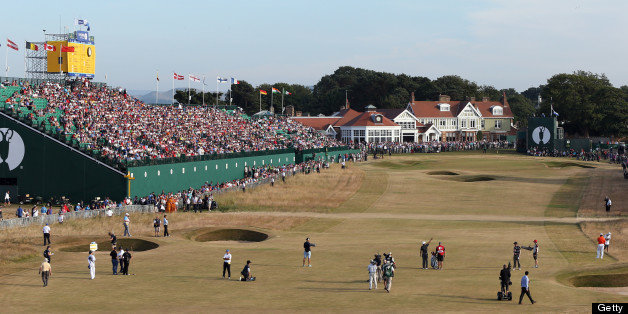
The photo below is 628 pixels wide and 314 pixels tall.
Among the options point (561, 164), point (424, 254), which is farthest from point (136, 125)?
point (561, 164)

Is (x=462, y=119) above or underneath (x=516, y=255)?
above

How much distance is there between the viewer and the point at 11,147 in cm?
6072

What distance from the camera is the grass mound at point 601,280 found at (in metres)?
33.5

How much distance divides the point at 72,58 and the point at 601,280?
64.4 meters

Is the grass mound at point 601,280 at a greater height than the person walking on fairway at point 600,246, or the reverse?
the person walking on fairway at point 600,246

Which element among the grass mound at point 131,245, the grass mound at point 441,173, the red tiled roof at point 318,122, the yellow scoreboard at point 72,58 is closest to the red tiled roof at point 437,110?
the red tiled roof at point 318,122

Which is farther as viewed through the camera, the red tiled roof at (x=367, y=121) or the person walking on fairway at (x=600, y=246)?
the red tiled roof at (x=367, y=121)

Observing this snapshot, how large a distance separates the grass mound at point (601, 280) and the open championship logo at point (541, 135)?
90.7 meters

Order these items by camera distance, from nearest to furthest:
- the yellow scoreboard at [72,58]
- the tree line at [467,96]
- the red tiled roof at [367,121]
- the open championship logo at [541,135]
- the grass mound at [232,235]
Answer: the grass mound at [232,235]
the yellow scoreboard at [72,58]
the open championship logo at [541,135]
the red tiled roof at [367,121]
the tree line at [467,96]

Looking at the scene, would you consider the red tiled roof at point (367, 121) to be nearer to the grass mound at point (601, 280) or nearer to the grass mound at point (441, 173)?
the grass mound at point (441, 173)

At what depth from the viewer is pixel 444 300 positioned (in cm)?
2794

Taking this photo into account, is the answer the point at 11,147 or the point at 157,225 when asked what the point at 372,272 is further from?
the point at 11,147

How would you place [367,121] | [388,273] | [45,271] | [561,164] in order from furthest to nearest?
[367,121], [561,164], [45,271], [388,273]

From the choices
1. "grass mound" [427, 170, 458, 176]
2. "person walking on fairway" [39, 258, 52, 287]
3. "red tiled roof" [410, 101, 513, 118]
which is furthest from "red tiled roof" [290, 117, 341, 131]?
"person walking on fairway" [39, 258, 52, 287]
